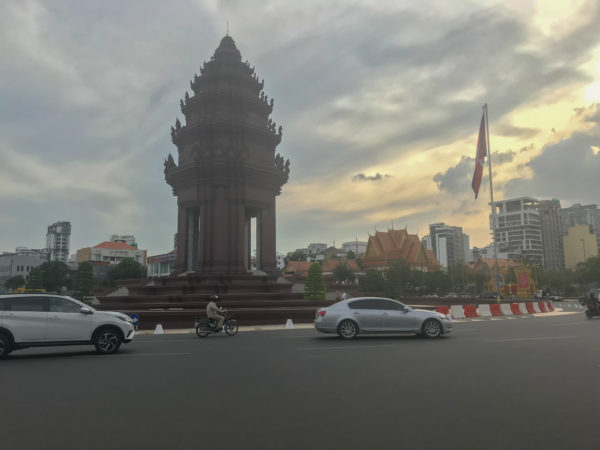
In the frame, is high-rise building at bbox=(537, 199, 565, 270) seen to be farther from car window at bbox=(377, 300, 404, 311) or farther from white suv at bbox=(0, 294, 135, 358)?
white suv at bbox=(0, 294, 135, 358)

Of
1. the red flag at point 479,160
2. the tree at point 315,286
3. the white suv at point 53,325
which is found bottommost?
the white suv at point 53,325

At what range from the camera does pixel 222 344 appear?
48.8ft

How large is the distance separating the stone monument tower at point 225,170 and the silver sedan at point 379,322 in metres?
14.7

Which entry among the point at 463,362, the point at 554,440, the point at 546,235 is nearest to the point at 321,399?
the point at 554,440

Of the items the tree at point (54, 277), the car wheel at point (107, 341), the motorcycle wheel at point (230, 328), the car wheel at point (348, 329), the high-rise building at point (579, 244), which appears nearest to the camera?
the car wheel at point (107, 341)

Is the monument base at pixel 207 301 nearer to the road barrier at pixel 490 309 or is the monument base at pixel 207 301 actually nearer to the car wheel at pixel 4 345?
the road barrier at pixel 490 309

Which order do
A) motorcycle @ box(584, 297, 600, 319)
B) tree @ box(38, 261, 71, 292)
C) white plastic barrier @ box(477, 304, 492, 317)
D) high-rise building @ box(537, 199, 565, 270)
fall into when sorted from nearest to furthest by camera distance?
1. motorcycle @ box(584, 297, 600, 319)
2. white plastic barrier @ box(477, 304, 492, 317)
3. tree @ box(38, 261, 71, 292)
4. high-rise building @ box(537, 199, 565, 270)

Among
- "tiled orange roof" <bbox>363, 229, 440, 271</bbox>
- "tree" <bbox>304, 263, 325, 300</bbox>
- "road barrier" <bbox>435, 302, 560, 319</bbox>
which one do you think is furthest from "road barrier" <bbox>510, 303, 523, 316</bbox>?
"tiled orange roof" <bbox>363, 229, 440, 271</bbox>

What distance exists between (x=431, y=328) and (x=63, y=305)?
10952 mm

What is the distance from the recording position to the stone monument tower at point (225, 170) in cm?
3177

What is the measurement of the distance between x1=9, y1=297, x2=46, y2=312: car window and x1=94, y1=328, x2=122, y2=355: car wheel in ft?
5.17

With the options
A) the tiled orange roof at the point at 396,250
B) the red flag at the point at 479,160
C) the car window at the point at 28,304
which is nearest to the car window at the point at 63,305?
the car window at the point at 28,304

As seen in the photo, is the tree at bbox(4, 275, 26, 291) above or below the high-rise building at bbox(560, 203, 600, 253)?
below

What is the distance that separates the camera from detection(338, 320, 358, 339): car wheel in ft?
52.2
